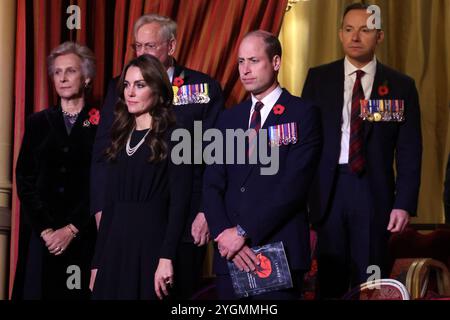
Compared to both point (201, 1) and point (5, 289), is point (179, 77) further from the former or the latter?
point (5, 289)

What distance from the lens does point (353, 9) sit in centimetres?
550

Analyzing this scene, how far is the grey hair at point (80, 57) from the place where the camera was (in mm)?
5496

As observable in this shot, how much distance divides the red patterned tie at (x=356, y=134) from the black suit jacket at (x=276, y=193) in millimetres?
531

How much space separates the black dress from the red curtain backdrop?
1.29 meters

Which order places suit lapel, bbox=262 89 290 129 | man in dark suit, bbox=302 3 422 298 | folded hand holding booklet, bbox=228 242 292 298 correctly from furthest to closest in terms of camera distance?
man in dark suit, bbox=302 3 422 298 < suit lapel, bbox=262 89 290 129 < folded hand holding booklet, bbox=228 242 292 298

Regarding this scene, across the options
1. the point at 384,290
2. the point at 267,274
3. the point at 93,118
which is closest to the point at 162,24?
the point at 93,118

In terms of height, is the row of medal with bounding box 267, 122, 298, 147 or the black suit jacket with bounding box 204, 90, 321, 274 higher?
the row of medal with bounding box 267, 122, 298, 147

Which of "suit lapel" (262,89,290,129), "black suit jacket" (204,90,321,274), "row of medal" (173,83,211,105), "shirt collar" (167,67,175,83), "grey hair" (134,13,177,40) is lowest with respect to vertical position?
"black suit jacket" (204,90,321,274)

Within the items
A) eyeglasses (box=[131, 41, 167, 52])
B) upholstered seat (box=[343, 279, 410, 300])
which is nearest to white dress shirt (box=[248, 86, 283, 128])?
eyeglasses (box=[131, 41, 167, 52])

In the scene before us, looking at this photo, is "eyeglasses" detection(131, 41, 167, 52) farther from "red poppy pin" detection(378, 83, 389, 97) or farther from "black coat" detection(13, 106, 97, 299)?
"red poppy pin" detection(378, 83, 389, 97)

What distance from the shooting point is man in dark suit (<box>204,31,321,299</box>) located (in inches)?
179

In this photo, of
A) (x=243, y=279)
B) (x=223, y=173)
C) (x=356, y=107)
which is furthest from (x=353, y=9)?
(x=243, y=279)

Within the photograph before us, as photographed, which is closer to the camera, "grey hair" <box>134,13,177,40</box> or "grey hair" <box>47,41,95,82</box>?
"grey hair" <box>134,13,177,40</box>

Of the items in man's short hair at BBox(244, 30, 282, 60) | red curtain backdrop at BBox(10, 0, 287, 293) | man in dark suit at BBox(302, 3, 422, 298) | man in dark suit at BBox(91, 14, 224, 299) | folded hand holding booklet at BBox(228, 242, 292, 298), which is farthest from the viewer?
red curtain backdrop at BBox(10, 0, 287, 293)
